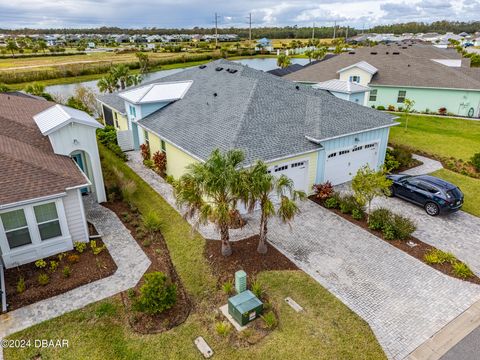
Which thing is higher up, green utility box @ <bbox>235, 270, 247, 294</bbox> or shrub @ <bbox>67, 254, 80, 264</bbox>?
green utility box @ <bbox>235, 270, 247, 294</bbox>

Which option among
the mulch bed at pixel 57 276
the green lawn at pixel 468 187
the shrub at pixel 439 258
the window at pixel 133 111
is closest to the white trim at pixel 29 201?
the mulch bed at pixel 57 276

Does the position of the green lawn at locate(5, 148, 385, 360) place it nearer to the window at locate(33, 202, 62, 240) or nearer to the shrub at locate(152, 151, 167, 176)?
the window at locate(33, 202, 62, 240)

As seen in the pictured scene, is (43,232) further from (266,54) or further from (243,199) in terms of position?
(266,54)

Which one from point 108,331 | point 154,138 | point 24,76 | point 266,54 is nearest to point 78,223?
point 108,331

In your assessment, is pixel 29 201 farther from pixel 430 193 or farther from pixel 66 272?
pixel 430 193

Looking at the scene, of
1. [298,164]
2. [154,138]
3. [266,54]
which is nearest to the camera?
[298,164]

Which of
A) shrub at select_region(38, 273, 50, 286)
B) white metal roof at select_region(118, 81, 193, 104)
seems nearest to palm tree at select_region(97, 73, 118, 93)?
white metal roof at select_region(118, 81, 193, 104)
